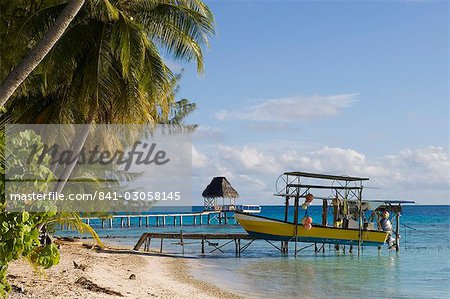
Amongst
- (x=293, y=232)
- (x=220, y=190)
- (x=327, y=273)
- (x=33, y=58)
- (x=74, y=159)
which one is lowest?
(x=327, y=273)

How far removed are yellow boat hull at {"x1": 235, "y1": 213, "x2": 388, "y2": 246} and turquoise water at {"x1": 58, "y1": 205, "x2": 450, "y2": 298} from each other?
104 cm

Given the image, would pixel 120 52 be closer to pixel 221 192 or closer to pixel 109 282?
pixel 109 282

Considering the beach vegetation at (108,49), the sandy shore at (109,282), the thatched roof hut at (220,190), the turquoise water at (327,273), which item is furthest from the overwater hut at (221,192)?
the beach vegetation at (108,49)

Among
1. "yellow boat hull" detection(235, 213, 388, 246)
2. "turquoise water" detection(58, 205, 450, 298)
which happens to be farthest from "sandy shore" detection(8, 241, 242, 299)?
"yellow boat hull" detection(235, 213, 388, 246)

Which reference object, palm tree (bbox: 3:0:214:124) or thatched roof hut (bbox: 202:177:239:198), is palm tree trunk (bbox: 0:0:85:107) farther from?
thatched roof hut (bbox: 202:177:239:198)

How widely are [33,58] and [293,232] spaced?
68.6 ft

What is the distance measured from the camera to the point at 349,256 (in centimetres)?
3097

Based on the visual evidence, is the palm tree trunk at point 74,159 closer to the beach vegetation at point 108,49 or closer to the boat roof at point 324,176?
the beach vegetation at point 108,49

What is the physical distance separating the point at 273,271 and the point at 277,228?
5.61 m

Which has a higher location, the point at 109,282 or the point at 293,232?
the point at 293,232

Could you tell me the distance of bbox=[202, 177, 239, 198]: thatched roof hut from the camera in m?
62.8

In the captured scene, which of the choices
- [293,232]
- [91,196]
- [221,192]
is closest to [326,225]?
[293,232]

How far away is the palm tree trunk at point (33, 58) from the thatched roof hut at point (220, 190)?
53.1 meters

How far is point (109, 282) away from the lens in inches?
567
